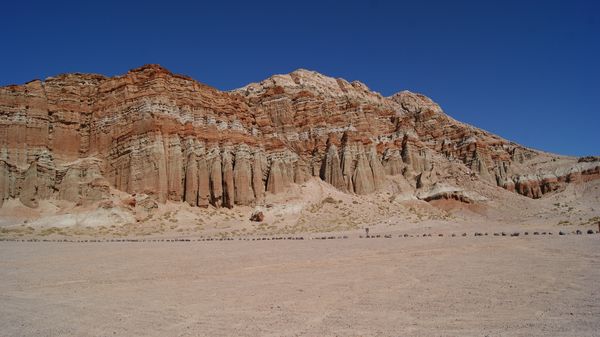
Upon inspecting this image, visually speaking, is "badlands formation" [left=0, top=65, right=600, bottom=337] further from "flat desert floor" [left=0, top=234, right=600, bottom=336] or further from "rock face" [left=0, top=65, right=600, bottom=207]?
"rock face" [left=0, top=65, right=600, bottom=207]

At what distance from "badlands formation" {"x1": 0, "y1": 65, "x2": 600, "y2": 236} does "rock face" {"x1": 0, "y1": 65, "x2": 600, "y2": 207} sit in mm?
154

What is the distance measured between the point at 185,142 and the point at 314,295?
143 feet

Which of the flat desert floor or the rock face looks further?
the rock face

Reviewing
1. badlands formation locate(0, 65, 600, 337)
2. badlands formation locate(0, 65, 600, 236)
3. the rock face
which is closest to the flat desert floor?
badlands formation locate(0, 65, 600, 337)

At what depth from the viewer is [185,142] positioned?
5138 cm

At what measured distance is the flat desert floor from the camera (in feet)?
25.7

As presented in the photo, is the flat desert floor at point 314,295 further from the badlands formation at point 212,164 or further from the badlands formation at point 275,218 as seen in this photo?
the badlands formation at point 212,164

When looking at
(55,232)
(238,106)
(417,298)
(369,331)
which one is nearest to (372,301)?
(417,298)

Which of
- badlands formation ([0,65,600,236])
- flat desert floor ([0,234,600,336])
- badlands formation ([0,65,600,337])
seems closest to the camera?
flat desert floor ([0,234,600,336])

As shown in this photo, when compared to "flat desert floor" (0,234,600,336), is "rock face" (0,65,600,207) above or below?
above

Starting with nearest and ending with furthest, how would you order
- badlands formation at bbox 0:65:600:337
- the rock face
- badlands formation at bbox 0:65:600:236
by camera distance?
badlands formation at bbox 0:65:600:337 → badlands formation at bbox 0:65:600:236 → the rock face

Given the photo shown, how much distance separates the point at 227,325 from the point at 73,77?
2238 inches

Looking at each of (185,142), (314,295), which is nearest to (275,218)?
(185,142)

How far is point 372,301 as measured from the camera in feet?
32.3
